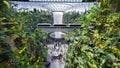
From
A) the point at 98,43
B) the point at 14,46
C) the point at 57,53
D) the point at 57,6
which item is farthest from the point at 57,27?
the point at 14,46

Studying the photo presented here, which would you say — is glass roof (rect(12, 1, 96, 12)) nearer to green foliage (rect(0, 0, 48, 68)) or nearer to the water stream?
the water stream

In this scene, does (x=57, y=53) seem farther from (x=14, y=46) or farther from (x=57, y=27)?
(x=14, y=46)

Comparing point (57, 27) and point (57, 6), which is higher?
point (57, 6)

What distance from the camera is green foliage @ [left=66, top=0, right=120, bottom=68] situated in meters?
4.13

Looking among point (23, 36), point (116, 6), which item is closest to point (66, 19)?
point (116, 6)

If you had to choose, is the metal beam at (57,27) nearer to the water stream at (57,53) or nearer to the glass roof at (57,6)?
the water stream at (57,53)

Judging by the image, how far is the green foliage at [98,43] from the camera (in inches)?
163

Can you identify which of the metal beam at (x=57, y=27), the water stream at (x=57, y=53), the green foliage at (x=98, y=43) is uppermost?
the green foliage at (x=98, y=43)

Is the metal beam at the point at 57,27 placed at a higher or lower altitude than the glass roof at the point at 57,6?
lower

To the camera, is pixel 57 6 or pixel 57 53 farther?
pixel 57 6

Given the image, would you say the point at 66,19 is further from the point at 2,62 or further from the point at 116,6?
the point at 2,62

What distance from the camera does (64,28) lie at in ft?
26.5

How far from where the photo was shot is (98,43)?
4.58 m

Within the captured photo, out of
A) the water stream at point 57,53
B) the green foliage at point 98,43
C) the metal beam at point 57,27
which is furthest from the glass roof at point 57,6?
the green foliage at point 98,43
